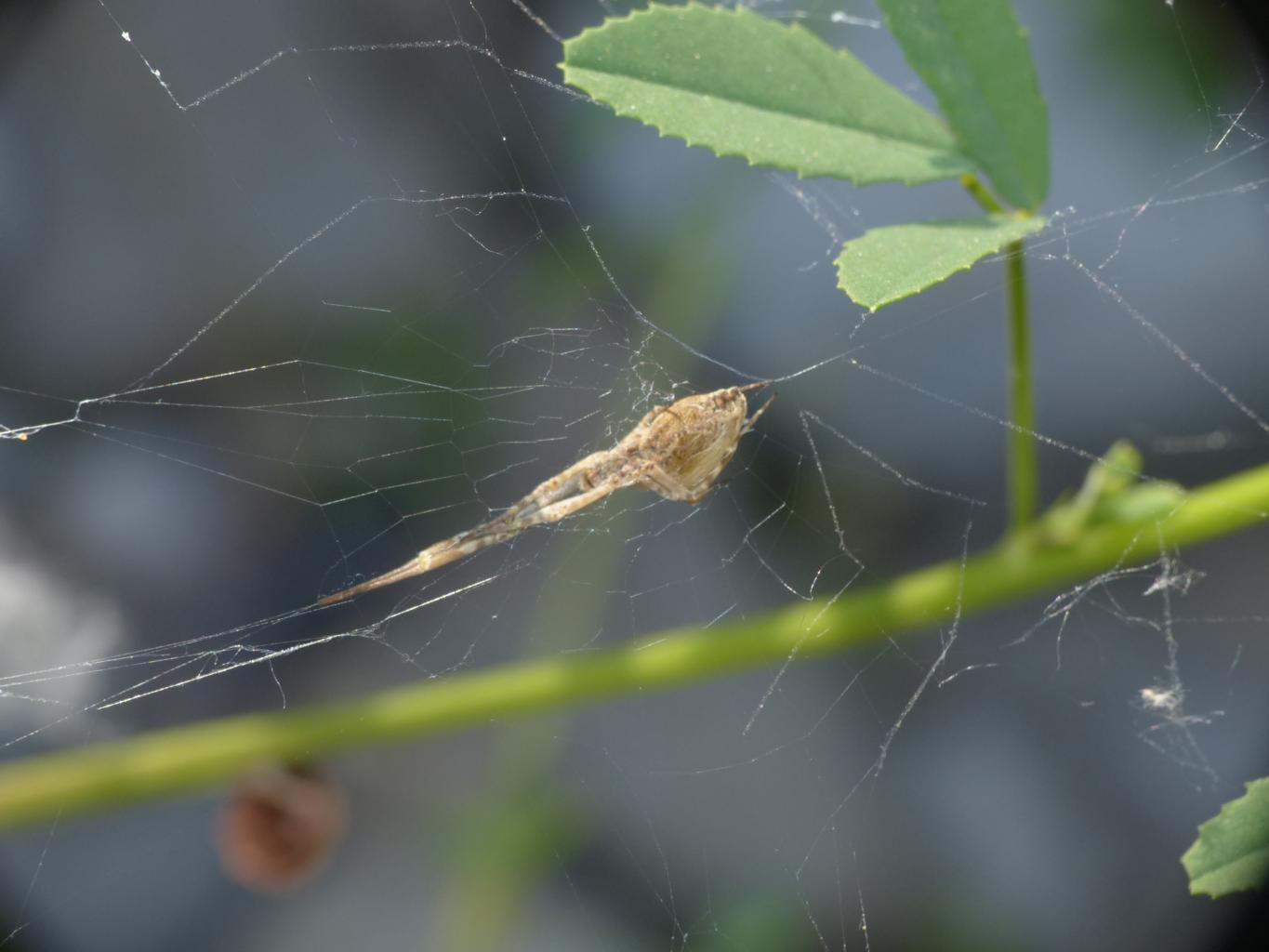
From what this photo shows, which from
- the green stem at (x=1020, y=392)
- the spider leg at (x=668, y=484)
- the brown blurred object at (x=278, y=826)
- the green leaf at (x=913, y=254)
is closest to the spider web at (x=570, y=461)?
the brown blurred object at (x=278, y=826)

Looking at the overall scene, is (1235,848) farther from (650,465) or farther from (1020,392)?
(650,465)

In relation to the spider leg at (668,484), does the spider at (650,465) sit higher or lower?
higher

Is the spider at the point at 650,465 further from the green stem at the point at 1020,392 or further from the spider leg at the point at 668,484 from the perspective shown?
the green stem at the point at 1020,392

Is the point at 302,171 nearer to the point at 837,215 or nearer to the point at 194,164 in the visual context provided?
the point at 194,164

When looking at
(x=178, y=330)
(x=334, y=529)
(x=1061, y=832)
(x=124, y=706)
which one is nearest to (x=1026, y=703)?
(x=1061, y=832)

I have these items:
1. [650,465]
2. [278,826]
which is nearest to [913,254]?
[650,465]

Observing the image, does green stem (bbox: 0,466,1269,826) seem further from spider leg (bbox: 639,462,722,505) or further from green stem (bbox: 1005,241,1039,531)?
spider leg (bbox: 639,462,722,505)
